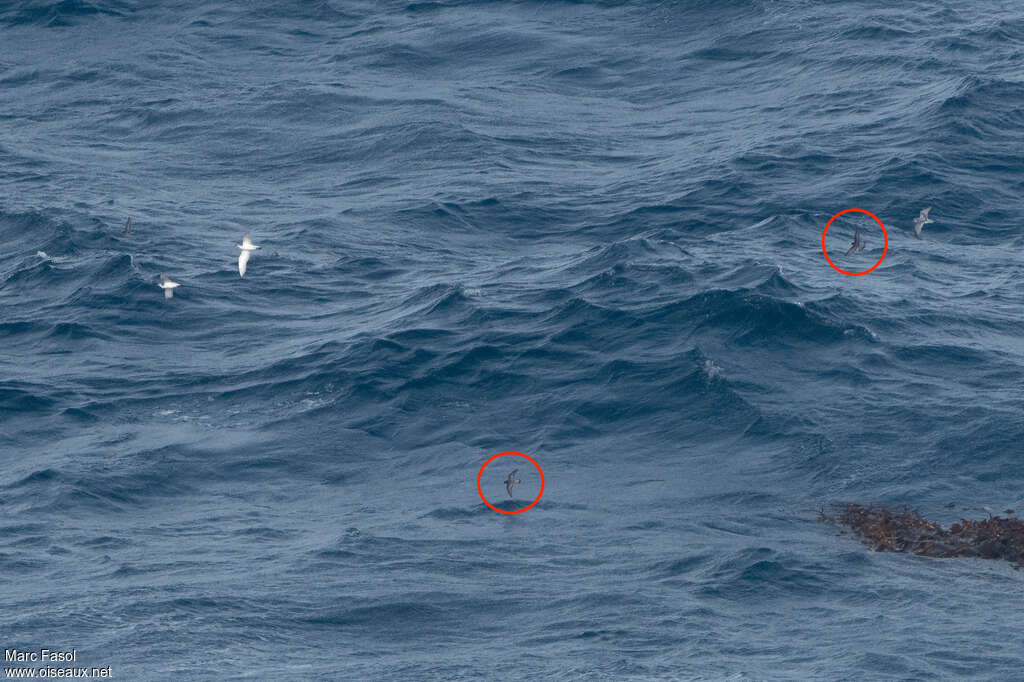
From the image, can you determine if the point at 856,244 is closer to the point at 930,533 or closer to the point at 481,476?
the point at 930,533

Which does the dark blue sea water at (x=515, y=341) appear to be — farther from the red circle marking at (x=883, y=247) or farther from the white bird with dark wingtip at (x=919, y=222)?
the white bird with dark wingtip at (x=919, y=222)

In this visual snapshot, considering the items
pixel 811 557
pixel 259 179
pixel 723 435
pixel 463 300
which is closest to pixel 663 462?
pixel 723 435

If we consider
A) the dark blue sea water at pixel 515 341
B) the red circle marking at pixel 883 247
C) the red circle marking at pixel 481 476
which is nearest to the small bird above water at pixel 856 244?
the dark blue sea water at pixel 515 341

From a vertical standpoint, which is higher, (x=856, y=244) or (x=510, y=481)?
(x=856, y=244)

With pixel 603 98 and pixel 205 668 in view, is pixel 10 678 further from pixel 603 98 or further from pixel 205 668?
pixel 603 98

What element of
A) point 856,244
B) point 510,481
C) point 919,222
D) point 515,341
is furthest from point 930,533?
point 919,222

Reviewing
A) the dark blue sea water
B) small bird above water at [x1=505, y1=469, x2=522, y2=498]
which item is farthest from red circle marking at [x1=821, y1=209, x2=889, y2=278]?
small bird above water at [x1=505, y1=469, x2=522, y2=498]
